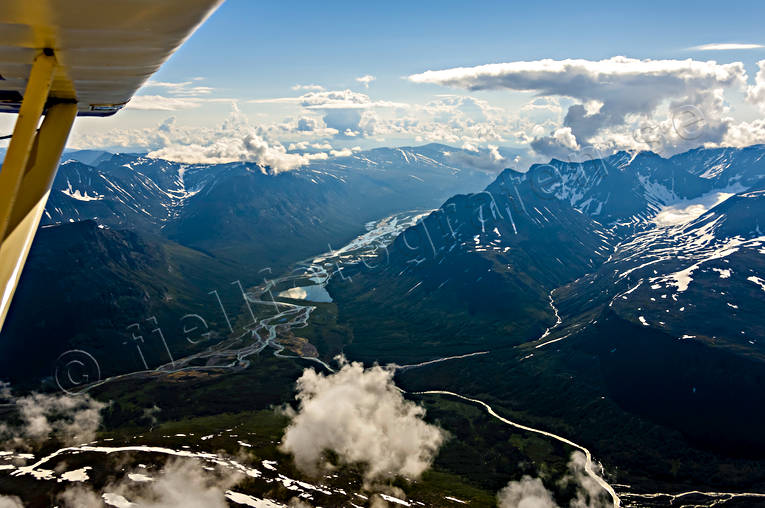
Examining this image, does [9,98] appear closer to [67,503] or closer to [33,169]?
[33,169]

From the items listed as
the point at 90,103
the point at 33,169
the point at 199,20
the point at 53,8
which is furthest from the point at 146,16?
the point at 90,103

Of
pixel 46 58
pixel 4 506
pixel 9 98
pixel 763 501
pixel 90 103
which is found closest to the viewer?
pixel 46 58

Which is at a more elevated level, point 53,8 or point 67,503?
point 53,8

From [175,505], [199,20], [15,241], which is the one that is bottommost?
[175,505]

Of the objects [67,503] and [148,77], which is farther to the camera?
[67,503]

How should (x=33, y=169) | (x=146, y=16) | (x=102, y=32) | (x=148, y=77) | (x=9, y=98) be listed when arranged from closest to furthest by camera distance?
(x=146, y=16), (x=102, y=32), (x=33, y=169), (x=148, y=77), (x=9, y=98)

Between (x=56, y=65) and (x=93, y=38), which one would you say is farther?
(x=56, y=65)
